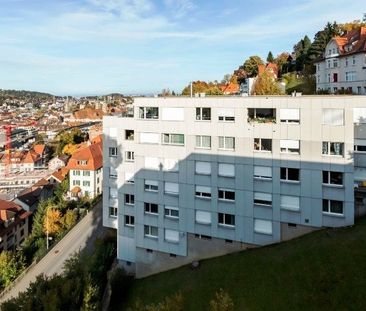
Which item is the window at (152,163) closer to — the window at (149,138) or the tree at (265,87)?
the window at (149,138)

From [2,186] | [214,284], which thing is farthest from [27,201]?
[214,284]

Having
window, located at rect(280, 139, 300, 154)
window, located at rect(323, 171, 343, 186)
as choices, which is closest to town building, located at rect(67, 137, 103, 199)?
window, located at rect(280, 139, 300, 154)

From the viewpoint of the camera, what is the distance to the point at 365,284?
874 inches

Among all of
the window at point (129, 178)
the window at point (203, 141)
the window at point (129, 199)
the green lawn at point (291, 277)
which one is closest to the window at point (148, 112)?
the window at point (203, 141)

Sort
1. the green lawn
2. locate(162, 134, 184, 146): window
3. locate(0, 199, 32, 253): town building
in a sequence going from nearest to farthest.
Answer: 1. the green lawn
2. locate(162, 134, 184, 146): window
3. locate(0, 199, 32, 253): town building

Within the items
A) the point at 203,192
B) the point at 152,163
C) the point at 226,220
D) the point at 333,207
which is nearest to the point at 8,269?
the point at 152,163

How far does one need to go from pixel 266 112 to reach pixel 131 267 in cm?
1919

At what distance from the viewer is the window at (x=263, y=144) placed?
29602 mm

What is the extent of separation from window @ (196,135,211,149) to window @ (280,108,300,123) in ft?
19.8

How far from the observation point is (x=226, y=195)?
102ft

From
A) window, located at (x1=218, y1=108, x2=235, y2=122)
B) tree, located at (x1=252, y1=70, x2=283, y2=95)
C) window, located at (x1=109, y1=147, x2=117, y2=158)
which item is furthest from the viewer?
tree, located at (x1=252, y1=70, x2=283, y2=95)

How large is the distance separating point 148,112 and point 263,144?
1049cm

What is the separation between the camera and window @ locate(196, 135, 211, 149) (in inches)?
1240

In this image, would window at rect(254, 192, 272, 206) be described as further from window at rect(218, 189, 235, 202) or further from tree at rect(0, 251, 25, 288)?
tree at rect(0, 251, 25, 288)
